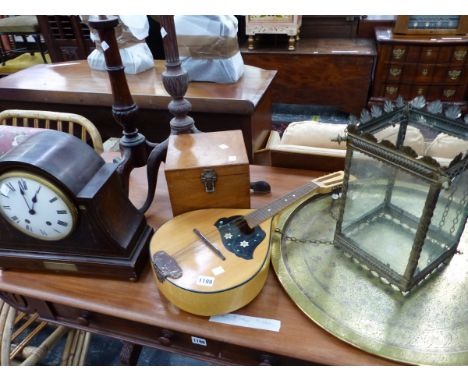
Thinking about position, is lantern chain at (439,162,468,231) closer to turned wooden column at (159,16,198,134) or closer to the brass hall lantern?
the brass hall lantern

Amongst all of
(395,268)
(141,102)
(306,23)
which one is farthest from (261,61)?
(395,268)

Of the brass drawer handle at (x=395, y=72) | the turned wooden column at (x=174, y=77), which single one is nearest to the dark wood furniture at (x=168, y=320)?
the turned wooden column at (x=174, y=77)

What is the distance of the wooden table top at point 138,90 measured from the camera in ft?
5.00

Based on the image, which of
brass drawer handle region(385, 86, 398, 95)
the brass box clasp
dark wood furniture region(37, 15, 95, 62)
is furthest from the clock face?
dark wood furniture region(37, 15, 95, 62)

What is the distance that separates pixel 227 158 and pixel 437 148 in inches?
18.4

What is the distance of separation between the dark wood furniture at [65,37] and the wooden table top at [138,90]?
1238mm

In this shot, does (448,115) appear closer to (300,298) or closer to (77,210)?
(300,298)

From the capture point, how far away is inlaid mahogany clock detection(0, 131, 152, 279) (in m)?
0.66

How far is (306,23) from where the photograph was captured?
2996 mm

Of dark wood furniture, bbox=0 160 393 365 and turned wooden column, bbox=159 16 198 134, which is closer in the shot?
dark wood furniture, bbox=0 160 393 365

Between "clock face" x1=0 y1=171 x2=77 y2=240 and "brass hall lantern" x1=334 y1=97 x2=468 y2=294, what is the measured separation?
0.55 m

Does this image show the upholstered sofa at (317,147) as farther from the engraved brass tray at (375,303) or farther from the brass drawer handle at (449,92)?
the brass drawer handle at (449,92)

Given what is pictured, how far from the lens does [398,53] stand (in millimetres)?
2531

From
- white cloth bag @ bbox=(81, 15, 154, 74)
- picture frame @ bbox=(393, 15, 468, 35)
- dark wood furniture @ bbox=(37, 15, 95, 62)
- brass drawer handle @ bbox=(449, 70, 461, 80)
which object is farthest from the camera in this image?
dark wood furniture @ bbox=(37, 15, 95, 62)
